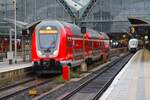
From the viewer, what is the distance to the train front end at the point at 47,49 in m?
29.1

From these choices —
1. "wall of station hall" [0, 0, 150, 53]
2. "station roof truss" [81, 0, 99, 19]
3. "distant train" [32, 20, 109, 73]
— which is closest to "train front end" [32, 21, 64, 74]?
"distant train" [32, 20, 109, 73]

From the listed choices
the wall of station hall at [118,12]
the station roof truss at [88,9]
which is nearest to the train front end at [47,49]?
the station roof truss at [88,9]

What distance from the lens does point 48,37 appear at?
96.6 feet

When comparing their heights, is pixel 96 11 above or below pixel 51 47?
above

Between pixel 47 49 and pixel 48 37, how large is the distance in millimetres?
834

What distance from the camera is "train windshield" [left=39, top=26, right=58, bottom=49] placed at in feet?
95.9

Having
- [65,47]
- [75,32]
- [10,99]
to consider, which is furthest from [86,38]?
[10,99]

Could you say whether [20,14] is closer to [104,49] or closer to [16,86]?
[104,49]

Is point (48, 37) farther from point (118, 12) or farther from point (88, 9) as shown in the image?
point (118, 12)

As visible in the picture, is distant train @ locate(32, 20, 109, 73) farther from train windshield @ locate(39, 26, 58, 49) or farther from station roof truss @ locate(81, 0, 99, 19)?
station roof truss @ locate(81, 0, 99, 19)

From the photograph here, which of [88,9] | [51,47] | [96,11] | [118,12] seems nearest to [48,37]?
[51,47]

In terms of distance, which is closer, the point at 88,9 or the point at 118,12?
the point at 88,9

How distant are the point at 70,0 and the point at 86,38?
48610 millimetres

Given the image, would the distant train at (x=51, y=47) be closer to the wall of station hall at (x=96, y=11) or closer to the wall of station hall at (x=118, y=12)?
the wall of station hall at (x=118, y=12)
